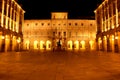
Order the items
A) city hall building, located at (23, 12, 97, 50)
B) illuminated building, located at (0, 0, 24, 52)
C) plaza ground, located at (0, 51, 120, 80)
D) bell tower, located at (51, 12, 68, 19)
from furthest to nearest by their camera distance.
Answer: bell tower, located at (51, 12, 68, 19), city hall building, located at (23, 12, 97, 50), illuminated building, located at (0, 0, 24, 52), plaza ground, located at (0, 51, 120, 80)

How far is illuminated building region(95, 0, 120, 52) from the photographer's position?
107 ft

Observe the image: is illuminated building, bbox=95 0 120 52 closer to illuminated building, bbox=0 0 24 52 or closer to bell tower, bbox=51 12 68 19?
illuminated building, bbox=0 0 24 52

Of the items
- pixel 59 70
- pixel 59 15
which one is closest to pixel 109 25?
pixel 59 70

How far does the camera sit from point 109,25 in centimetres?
3759

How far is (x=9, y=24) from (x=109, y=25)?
22.3 m

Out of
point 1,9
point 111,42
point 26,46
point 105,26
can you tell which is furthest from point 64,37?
point 1,9

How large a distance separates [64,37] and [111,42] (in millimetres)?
32736

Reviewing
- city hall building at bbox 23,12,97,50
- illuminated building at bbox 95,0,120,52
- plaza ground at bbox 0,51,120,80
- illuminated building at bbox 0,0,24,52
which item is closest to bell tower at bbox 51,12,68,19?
city hall building at bbox 23,12,97,50

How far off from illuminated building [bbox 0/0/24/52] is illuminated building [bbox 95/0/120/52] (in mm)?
21564

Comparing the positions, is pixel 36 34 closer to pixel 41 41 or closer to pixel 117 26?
pixel 41 41

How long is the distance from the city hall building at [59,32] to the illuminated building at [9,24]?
1976 centimetres

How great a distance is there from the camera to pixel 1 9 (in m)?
33.0

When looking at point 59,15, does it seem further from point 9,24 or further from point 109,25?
point 109,25

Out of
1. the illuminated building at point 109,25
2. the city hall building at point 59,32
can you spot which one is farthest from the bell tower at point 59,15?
the illuminated building at point 109,25
